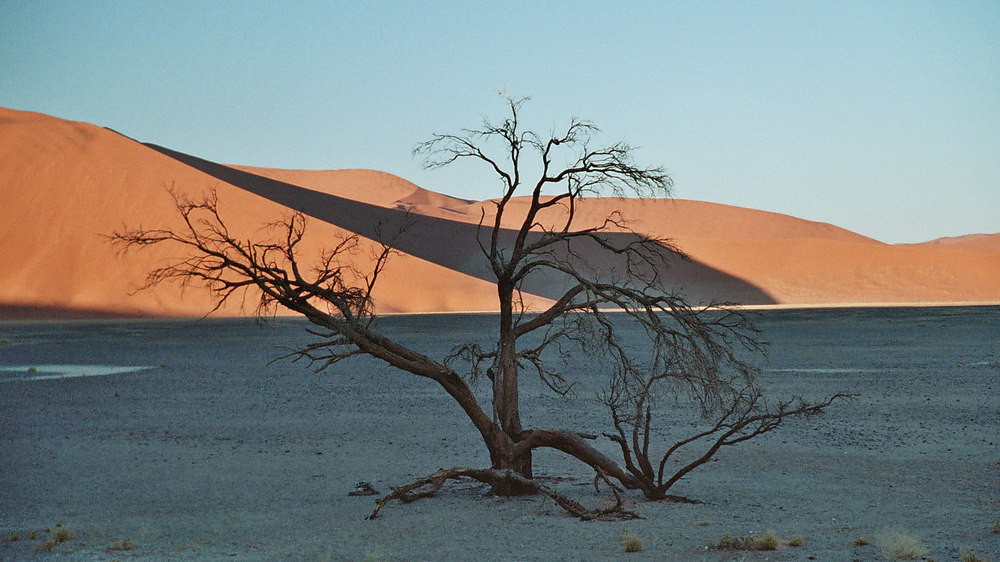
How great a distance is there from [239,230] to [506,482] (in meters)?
61.2

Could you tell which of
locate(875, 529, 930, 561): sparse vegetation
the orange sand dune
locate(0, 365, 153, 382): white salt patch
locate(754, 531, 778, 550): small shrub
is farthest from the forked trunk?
the orange sand dune

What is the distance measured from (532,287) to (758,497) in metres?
77.9

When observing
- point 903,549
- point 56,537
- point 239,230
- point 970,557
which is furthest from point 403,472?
point 239,230

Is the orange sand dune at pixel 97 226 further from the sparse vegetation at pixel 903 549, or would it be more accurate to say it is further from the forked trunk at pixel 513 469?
the sparse vegetation at pixel 903 549

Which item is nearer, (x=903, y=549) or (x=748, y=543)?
(x=903, y=549)

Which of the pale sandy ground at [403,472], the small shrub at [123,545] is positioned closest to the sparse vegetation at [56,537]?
the pale sandy ground at [403,472]

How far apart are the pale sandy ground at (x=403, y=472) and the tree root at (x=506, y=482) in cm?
14

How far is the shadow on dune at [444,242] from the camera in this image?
8944 centimetres

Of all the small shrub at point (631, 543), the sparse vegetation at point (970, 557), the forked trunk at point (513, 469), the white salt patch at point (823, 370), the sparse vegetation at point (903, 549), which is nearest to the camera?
the sparse vegetation at point (970, 557)

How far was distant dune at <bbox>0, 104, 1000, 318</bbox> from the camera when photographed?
59.2m

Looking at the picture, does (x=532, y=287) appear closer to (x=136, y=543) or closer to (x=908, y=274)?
(x=908, y=274)

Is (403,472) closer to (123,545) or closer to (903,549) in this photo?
(123,545)

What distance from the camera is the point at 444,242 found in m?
96.4

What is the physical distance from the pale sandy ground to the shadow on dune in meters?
64.7
